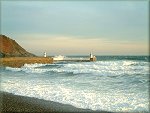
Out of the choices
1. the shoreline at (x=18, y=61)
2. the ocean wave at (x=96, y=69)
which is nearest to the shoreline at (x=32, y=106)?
the ocean wave at (x=96, y=69)

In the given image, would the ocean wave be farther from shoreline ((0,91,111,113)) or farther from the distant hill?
the distant hill

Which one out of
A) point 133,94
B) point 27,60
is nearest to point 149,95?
point 133,94

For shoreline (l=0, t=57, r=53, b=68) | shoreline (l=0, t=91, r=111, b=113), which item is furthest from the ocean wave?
shoreline (l=0, t=91, r=111, b=113)

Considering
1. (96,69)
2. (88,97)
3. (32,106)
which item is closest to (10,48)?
(96,69)

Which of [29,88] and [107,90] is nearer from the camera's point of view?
[107,90]

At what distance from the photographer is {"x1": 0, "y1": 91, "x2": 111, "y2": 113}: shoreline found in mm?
9188

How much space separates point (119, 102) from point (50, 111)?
2522 millimetres

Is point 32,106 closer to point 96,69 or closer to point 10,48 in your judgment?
point 96,69

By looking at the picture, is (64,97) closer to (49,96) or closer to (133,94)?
(49,96)

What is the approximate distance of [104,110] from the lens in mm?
9172

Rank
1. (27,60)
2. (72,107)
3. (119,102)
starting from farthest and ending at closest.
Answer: (27,60)
(119,102)
(72,107)

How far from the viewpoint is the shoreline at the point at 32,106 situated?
9.19 meters

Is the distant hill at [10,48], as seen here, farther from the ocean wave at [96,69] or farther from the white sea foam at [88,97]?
the white sea foam at [88,97]

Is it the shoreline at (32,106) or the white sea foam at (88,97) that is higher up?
the white sea foam at (88,97)
